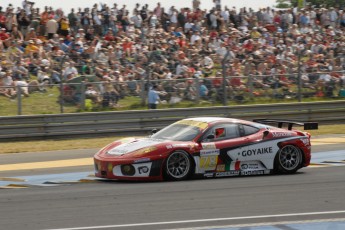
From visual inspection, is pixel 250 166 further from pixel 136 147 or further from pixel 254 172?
pixel 136 147

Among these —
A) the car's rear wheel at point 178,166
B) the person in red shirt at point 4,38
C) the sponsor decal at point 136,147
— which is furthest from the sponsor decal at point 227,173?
the person in red shirt at point 4,38

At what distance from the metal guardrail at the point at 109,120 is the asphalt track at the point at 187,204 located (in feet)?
22.3

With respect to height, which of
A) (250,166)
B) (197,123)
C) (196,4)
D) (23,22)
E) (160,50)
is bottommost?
(250,166)

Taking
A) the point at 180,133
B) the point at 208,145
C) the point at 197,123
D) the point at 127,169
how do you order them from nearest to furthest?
the point at 127,169, the point at 208,145, the point at 180,133, the point at 197,123

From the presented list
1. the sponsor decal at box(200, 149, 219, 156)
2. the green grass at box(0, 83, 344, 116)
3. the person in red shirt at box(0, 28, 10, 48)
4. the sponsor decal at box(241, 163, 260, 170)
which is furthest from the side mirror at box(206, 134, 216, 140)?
the person in red shirt at box(0, 28, 10, 48)

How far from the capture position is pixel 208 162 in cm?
1324

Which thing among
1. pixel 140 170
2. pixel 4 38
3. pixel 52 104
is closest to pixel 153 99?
pixel 52 104

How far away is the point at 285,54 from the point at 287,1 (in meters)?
46.4

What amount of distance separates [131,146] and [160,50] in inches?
403

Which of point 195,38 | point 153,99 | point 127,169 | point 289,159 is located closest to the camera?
point 127,169

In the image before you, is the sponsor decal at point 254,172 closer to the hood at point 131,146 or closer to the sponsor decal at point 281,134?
the sponsor decal at point 281,134

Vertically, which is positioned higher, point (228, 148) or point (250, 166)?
point (228, 148)

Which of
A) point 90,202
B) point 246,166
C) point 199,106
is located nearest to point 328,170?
point 246,166

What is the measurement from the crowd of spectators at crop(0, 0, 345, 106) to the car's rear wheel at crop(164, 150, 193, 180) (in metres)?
8.19
